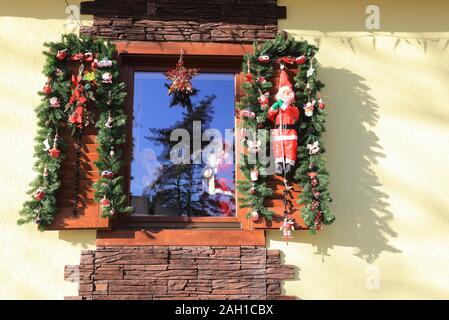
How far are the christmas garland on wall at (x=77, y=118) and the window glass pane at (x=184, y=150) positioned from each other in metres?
0.31

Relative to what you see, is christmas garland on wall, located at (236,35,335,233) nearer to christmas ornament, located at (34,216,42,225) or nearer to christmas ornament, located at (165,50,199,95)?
christmas ornament, located at (165,50,199,95)

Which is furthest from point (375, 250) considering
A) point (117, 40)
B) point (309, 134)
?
point (117, 40)

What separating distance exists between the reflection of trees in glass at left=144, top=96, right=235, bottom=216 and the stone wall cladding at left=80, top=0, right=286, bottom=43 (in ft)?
1.95

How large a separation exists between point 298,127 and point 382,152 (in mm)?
780

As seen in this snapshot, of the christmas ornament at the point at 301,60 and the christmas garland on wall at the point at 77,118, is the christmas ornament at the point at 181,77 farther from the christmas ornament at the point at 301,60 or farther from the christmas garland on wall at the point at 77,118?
the christmas ornament at the point at 301,60

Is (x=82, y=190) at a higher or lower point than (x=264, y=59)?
lower

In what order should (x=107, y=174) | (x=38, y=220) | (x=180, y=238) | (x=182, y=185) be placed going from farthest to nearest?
(x=182, y=185) → (x=180, y=238) → (x=107, y=174) → (x=38, y=220)

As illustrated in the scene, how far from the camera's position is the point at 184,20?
444cm

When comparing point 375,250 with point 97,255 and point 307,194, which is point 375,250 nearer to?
point 307,194

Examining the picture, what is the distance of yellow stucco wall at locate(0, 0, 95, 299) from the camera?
4.01 m

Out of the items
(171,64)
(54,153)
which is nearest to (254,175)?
(171,64)

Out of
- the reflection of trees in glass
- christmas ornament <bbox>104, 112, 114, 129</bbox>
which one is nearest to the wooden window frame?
the reflection of trees in glass

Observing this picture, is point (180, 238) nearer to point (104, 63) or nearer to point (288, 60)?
point (104, 63)

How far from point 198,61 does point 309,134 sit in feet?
3.80
